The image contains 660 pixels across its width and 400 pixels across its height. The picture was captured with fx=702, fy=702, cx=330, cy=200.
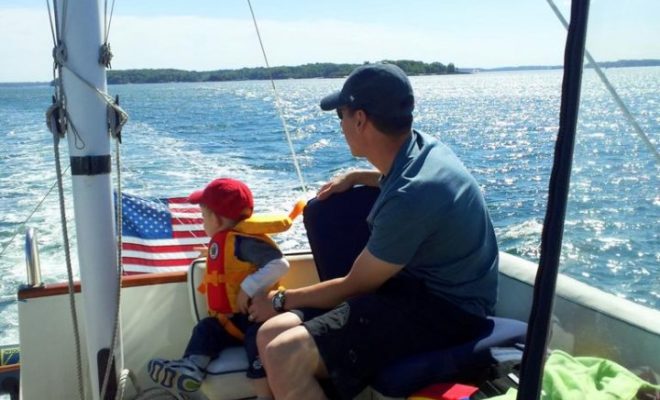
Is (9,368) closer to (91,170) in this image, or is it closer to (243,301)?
(243,301)

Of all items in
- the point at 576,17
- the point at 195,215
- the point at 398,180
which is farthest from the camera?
the point at 195,215

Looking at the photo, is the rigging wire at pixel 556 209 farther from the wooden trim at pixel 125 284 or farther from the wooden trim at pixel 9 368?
the wooden trim at pixel 9 368

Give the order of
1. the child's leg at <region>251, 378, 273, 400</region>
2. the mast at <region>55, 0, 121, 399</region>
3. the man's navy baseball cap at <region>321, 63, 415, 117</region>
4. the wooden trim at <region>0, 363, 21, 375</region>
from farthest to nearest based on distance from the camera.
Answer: the wooden trim at <region>0, 363, 21, 375</region>, the child's leg at <region>251, 378, 273, 400</region>, the man's navy baseball cap at <region>321, 63, 415, 117</region>, the mast at <region>55, 0, 121, 399</region>

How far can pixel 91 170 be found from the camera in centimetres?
191

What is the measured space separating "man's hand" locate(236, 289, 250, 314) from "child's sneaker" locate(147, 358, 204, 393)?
0.29 meters

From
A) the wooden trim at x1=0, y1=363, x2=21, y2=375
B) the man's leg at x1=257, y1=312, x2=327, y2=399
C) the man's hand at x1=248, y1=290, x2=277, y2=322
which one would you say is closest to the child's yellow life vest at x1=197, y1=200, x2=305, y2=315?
the man's hand at x1=248, y1=290, x2=277, y2=322

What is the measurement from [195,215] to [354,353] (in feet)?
8.31

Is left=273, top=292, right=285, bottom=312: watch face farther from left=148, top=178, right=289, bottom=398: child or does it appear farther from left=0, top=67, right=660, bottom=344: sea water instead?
left=0, top=67, right=660, bottom=344: sea water

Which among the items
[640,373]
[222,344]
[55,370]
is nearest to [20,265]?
[55,370]

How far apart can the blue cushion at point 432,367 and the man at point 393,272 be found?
0.04 m

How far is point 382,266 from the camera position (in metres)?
1.91

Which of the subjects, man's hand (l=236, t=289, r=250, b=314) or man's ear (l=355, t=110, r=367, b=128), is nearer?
man's ear (l=355, t=110, r=367, b=128)

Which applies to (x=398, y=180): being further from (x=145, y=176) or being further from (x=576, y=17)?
(x=145, y=176)

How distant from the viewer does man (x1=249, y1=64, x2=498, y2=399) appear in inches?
74.3
